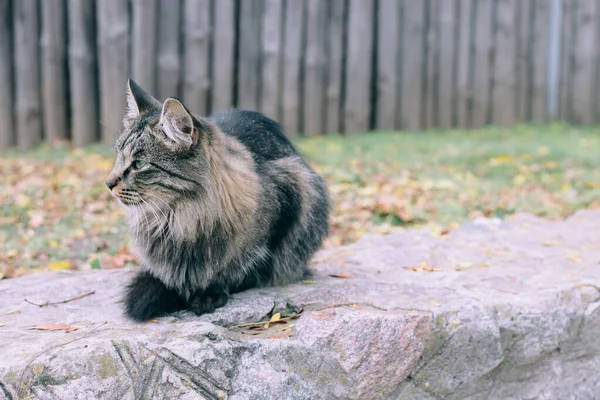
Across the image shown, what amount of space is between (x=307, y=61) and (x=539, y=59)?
131 inches

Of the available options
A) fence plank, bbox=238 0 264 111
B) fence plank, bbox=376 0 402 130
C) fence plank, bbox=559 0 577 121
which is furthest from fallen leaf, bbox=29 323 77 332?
fence plank, bbox=559 0 577 121

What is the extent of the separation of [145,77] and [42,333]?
188 inches

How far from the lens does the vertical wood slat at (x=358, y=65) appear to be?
26.4ft

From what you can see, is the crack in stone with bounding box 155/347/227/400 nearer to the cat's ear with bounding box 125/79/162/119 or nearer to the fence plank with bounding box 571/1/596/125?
the cat's ear with bounding box 125/79/162/119

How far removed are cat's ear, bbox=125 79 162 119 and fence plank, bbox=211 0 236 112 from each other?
436 centimetres

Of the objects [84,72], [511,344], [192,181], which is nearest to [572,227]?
[511,344]

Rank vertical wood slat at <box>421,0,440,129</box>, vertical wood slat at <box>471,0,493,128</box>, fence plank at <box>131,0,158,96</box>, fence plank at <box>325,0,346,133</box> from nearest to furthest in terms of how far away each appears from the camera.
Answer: fence plank at <box>131,0,158,96</box> < fence plank at <box>325,0,346,133</box> < vertical wood slat at <box>421,0,440,129</box> < vertical wood slat at <box>471,0,493,128</box>

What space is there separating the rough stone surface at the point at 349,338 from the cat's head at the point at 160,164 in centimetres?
53

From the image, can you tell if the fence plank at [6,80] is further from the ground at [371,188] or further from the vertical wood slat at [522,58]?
the vertical wood slat at [522,58]

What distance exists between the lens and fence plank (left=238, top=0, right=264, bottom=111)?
7566mm

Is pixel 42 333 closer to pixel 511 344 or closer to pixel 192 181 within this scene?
pixel 192 181

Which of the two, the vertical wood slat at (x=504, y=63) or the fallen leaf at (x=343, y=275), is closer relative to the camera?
the fallen leaf at (x=343, y=275)

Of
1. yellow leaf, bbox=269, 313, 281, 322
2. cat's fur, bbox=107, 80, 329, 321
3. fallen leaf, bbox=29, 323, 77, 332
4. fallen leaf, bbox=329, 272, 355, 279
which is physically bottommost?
yellow leaf, bbox=269, 313, 281, 322

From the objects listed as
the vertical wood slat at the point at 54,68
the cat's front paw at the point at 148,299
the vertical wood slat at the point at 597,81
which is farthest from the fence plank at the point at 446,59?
the cat's front paw at the point at 148,299
